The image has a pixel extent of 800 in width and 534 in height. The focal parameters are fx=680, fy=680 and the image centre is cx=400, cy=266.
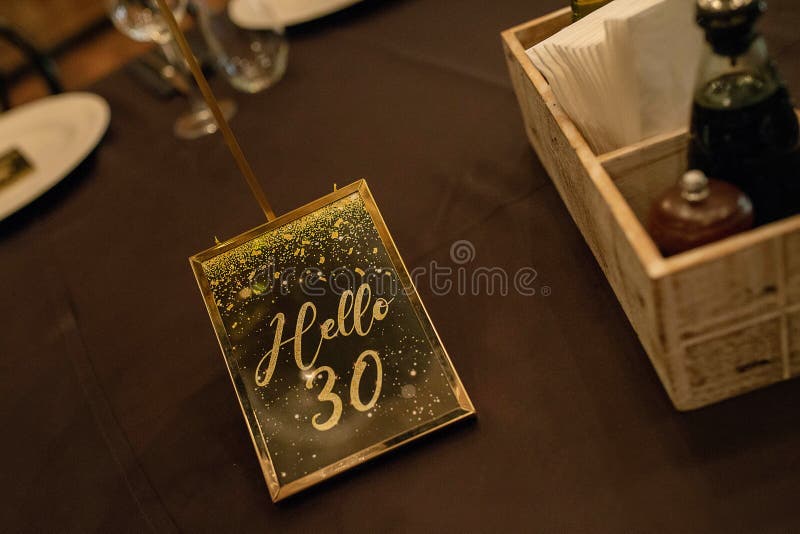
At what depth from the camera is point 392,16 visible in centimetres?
102

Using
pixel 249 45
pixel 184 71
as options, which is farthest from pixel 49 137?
pixel 249 45

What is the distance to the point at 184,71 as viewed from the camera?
1.02 metres

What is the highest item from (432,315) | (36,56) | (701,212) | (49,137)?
(36,56)

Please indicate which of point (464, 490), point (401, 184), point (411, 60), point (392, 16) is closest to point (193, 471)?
point (464, 490)

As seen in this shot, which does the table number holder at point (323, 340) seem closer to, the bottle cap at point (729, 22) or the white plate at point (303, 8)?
the bottle cap at point (729, 22)

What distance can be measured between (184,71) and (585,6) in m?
0.65

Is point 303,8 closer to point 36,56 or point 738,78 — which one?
point 36,56

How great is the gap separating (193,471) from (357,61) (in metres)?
0.64

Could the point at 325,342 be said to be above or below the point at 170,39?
below

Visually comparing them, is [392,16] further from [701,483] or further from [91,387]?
[701,483]

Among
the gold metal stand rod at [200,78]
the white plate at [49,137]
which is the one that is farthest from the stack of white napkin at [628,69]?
the white plate at [49,137]

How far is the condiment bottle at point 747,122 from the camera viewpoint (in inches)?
15.6

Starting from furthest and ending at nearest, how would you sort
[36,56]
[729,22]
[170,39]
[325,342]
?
[36,56] → [170,39] → [325,342] → [729,22]

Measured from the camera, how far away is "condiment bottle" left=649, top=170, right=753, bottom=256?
38 cm
